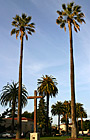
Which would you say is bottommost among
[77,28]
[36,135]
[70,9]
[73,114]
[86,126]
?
[86,126]

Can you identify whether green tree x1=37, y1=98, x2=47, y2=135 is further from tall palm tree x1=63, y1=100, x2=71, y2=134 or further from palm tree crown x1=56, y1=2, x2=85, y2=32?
palm tree crown x1=56, y1=2, x2=85, y2=32

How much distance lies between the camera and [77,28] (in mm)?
33156

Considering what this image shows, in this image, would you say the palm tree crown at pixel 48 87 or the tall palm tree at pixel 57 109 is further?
the tall palm tree at pixel 57 109

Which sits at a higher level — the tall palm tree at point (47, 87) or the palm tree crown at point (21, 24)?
the palm tree crown at point (21, 24)

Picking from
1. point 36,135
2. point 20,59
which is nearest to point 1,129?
point 20,59

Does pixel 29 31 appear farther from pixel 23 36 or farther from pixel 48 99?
pixel 48 99

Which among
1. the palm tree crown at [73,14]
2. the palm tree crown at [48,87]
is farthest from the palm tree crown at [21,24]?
the palm tree crown at [48,87]

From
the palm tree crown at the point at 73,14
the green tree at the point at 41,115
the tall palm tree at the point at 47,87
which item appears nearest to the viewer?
the palm tree crown at the point at 73,14

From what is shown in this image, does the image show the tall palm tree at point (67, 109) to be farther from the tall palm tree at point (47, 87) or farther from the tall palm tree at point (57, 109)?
the tall palm tree at point (47, 87)

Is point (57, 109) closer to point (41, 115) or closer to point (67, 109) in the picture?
point (67, 109)

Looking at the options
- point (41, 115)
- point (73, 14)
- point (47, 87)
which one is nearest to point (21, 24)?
point (73, 14)

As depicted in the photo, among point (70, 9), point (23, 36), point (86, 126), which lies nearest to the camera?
point (70, 9)

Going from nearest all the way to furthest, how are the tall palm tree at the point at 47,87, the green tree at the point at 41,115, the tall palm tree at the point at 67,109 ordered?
1. the tall palm tree at the point at 47,87
2. the green tree at the point at 41,115
3. the tall palm tree at the point at 67,109

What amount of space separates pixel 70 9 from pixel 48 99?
34075 mm
